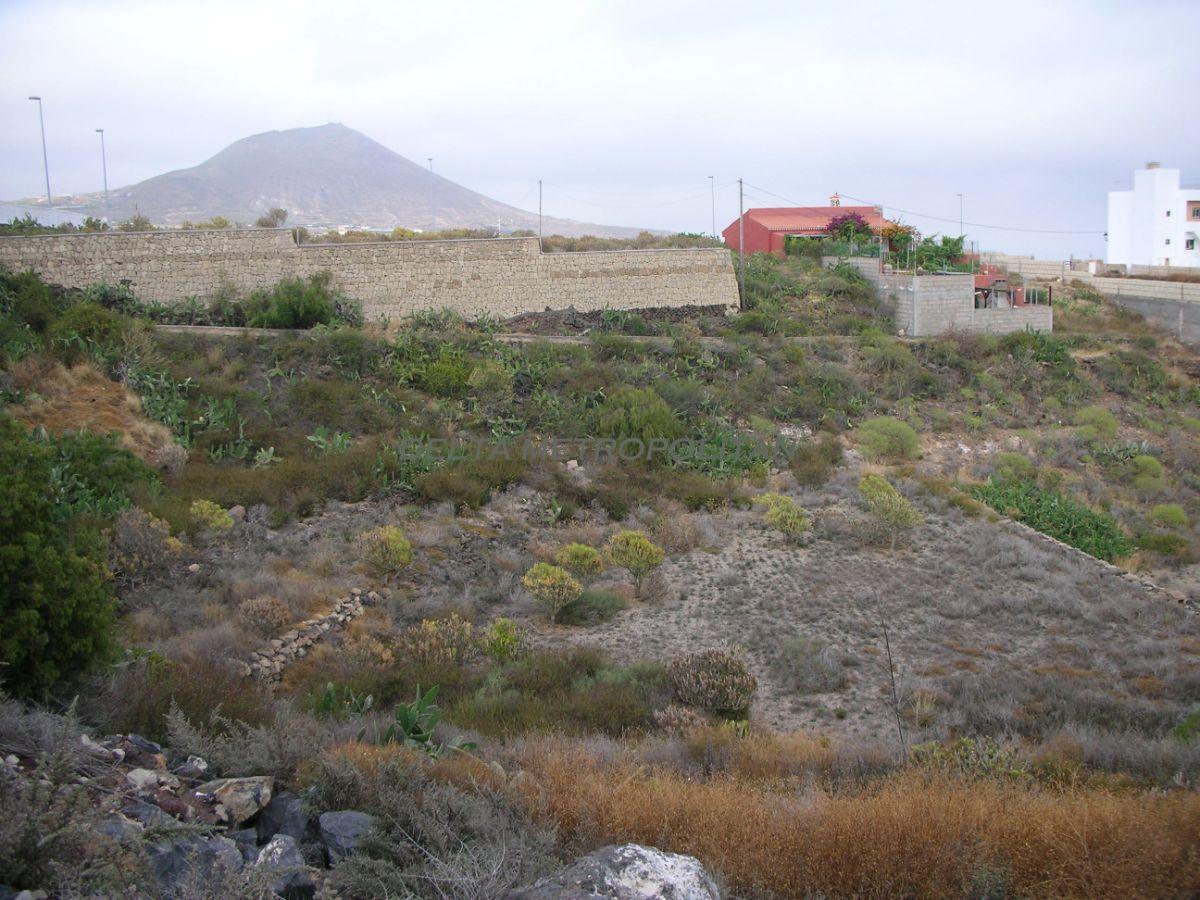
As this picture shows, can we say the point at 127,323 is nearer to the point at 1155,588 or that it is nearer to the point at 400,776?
the point at 400,776

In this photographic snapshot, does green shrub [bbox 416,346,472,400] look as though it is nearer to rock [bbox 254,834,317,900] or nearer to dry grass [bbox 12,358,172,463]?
dry grass [bbox 12,358,172,463]

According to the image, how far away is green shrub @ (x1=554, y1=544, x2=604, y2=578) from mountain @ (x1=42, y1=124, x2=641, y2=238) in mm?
49228

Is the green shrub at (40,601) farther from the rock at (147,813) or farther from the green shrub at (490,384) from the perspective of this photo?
the green shrub at (490,384)

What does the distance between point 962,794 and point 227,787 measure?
408 centimetres

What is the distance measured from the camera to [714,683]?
28.0 ft

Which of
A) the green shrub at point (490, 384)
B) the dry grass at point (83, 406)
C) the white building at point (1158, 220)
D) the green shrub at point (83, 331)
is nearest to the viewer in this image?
the dry grass at point (83, 406)

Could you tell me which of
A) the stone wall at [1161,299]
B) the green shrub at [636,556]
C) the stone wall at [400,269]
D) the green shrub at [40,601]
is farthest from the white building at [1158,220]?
the green shrub at [40,601]

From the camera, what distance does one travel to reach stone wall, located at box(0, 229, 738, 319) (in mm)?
20641

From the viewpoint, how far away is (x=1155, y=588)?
1281 centimetres

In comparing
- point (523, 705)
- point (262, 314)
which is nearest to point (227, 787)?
point (523, 705)

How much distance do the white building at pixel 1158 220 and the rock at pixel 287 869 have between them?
5626cm

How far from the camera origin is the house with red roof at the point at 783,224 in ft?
113

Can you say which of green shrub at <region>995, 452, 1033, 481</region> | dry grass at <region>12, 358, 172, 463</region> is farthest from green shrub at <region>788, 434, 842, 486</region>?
dry grass at <region>12, 358, 172, 463</region>

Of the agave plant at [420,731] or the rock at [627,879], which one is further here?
the agave plant at [420,731]
